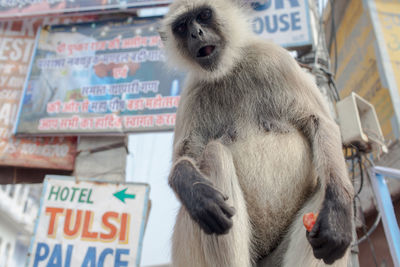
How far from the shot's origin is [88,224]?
3779 mm

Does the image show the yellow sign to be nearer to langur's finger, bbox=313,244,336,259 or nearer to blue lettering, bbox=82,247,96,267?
langur's finger, bbox=313,244,336,259

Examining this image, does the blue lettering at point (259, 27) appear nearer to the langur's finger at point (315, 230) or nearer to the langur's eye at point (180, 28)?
the langur's eye at point (180, 28)

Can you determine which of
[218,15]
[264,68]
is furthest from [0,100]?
[264,68]

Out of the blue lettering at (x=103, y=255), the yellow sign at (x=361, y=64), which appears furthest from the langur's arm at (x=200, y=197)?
the yellow sign at (x=361, y=64)

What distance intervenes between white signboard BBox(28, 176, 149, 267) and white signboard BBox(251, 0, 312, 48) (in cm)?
280

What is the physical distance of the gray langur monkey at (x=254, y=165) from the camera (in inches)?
64.7

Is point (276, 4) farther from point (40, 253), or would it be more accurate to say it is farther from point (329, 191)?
point (40, 253)

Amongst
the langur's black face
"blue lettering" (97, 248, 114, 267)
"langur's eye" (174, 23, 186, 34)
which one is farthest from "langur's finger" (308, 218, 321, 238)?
"blue lettering" (97, 248, 114, 267)

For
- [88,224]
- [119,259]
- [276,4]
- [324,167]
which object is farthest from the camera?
[276,4]

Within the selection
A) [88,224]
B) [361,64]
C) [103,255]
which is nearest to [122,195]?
[88,224]

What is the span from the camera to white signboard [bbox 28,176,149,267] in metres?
3.54

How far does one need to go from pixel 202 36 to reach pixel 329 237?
162 centimetres

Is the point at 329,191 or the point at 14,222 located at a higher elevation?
the point at 14,222

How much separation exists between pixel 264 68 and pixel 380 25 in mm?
4043
